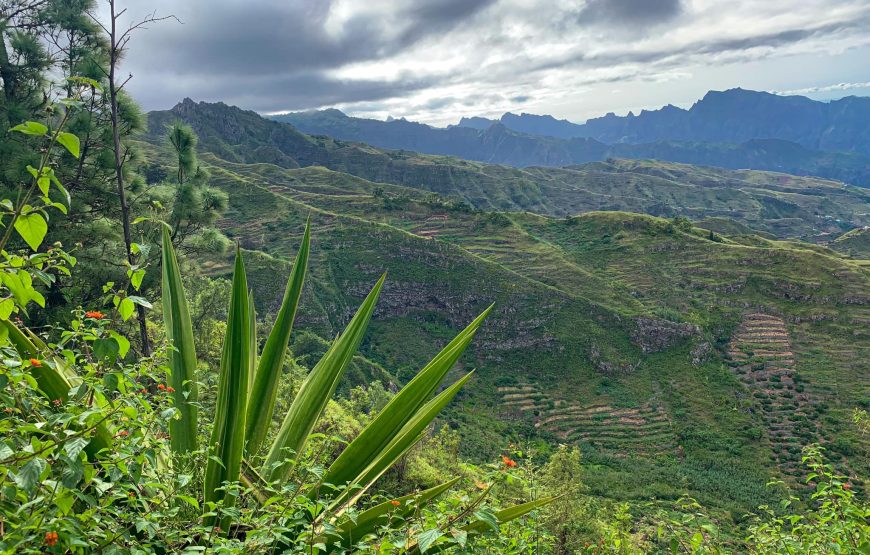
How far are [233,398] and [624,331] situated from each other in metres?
66.9

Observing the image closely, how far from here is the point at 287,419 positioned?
2549 millimetres

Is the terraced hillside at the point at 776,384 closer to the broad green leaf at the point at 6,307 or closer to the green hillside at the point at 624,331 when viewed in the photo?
the green hillside at the point at 624,331

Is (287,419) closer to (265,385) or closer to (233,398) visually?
(265,385)

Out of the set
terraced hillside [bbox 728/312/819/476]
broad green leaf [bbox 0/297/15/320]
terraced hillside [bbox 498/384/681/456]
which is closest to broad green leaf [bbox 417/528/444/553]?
broad green leaf [bbox 0/297/15/320]

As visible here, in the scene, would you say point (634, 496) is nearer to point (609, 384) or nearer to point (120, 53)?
point (609, 384)

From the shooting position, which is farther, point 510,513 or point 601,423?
point 601,423

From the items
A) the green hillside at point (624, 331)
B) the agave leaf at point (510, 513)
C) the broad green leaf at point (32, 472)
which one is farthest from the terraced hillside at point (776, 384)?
the broad green leaf at point (32, 472)

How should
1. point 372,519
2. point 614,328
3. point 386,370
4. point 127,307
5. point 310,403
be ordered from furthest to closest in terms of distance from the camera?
point 614,328, point 386,370, point 310,403, point 372,519, point 127,307

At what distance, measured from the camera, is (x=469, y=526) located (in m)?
2.08

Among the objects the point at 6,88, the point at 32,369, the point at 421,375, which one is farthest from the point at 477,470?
the point at 6,88

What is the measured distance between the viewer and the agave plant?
2.13 meters

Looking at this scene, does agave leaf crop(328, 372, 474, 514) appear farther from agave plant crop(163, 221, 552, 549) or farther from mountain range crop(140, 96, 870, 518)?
mountain range crop(140, 96, 870, 518)

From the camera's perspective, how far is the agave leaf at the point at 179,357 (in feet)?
7.68

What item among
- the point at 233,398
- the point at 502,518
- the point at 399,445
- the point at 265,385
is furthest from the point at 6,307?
the point at 502,518
